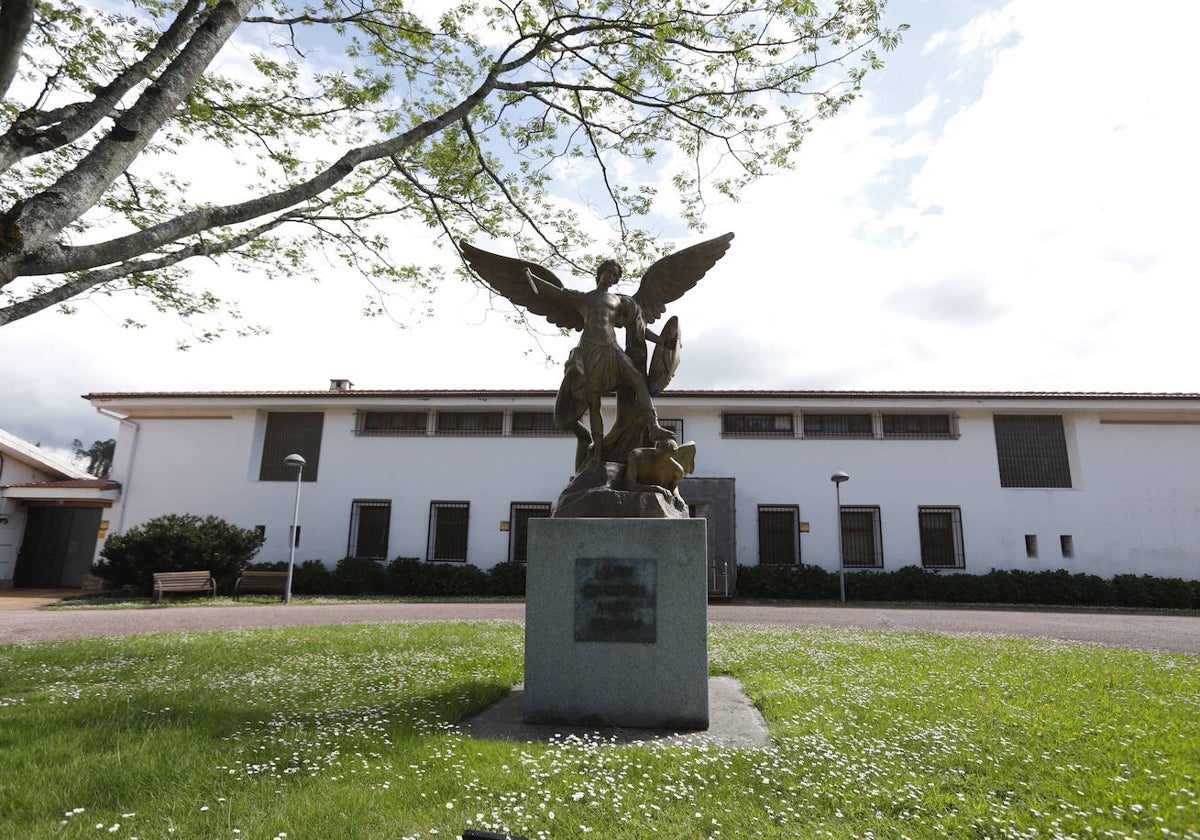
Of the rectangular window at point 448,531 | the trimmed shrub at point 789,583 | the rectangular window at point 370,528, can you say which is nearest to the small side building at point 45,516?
the rectangular window at point 370,528

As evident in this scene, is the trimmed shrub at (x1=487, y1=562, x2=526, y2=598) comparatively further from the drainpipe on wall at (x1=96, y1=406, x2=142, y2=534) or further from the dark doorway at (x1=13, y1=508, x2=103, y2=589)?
the dark doorway at (x1=13, y1=508, x2=103, y2=589)

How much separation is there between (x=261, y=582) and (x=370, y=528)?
11.4 ft

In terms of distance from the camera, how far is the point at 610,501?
4438 millimetres

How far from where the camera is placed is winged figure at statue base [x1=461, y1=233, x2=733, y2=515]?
493 centimetres

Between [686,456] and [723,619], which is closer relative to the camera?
[686,456]

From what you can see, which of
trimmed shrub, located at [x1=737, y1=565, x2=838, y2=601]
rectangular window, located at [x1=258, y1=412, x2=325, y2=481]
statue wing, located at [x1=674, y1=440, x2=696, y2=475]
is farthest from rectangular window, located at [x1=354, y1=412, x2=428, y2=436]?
statue wing, located at [x1=674, y1=440, x2=696, y2=475]

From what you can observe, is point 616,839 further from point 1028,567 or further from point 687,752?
point 1028,567

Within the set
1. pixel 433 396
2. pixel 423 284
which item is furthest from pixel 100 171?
pixel 433 396

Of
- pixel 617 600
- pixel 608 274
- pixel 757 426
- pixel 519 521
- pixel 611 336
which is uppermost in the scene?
pixel 757 426

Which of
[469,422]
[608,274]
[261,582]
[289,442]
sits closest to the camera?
[608,274]

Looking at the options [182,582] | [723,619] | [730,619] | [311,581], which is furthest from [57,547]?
[730,619]

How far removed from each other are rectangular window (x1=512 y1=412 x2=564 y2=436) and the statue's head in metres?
13.4

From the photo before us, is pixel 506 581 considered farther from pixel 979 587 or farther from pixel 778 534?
pixel 979 587

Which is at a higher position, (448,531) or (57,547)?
(448,531)
